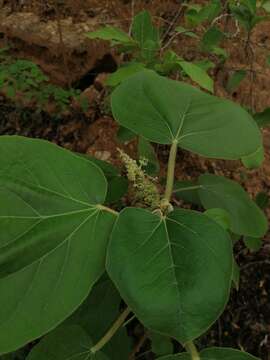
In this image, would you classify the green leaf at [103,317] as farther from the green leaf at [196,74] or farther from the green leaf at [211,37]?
the green leaf at [211,37]

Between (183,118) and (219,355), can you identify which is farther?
(183,118)

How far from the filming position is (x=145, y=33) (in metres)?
1.70

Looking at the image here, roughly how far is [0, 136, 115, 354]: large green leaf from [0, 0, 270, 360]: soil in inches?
38.7

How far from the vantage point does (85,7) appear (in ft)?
9.69

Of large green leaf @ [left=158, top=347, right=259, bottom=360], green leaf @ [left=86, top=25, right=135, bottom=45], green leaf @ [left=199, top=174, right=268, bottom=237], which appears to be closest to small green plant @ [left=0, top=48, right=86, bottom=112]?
green leaf @ [left=86, top=25, right=135, bottom=45]

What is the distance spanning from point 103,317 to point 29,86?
134cm

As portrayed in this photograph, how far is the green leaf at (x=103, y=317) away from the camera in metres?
1.34

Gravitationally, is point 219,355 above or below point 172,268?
below

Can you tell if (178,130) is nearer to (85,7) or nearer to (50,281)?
(50,281)

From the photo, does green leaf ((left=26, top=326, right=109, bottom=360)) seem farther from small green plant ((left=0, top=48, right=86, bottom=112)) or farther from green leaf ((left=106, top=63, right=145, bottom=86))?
small green plant ((left=0, top=48, right=86, bottom=112))

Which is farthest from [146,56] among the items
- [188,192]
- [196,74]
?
[188,192]

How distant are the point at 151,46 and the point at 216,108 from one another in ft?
1.88

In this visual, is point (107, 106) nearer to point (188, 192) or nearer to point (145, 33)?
point (145, 33)

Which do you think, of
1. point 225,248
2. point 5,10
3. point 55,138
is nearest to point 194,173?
point 55,138
